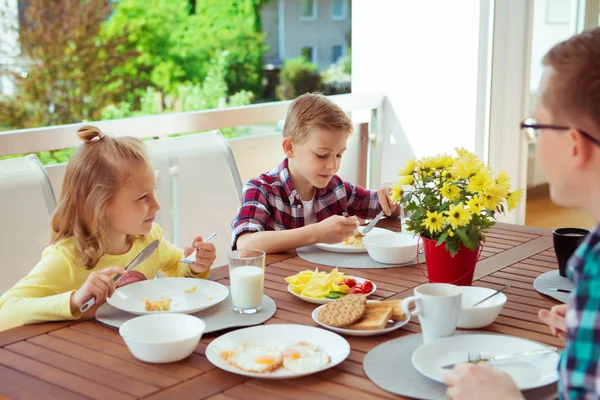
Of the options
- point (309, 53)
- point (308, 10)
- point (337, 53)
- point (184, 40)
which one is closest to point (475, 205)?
point (184, 40)

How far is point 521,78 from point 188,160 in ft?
7.55

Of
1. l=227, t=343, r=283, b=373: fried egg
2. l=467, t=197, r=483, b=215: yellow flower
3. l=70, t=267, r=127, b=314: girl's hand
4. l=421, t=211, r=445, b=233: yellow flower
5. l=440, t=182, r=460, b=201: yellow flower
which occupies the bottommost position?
l=227, t=343, r=283, b=373: fried egg

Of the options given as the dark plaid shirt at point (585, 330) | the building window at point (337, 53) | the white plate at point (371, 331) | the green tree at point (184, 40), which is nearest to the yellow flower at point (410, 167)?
the white plate at point (371, 331)

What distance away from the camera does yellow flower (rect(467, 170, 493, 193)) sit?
1.65 metres

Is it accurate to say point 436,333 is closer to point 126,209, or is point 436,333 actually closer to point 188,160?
point 126,209

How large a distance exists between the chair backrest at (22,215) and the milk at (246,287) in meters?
0.78

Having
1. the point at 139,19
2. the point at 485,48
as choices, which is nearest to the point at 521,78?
the point at 485,48

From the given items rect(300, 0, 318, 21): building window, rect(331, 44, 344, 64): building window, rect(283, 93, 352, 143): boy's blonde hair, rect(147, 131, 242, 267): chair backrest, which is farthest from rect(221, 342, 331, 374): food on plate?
rect(300, 0, 318, 21): building window

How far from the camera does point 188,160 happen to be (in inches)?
102

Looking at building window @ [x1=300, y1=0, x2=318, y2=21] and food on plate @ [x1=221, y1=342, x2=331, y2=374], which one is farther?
building window @ [x1=300, y1=0, x2=318, y2=21]

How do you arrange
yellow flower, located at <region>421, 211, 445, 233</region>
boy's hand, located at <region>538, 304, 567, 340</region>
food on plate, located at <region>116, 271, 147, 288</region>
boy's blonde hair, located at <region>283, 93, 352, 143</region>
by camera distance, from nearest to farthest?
boy's hand, located at <region>538, 304, 567, 340</region>
yellow flower, located at <region>421, 211, 445, 233</region>
food on plate, located at <region>116, 271, 147, 288</region>
boy's blonde hair, located at <region>283, 93, 352, 143</region>

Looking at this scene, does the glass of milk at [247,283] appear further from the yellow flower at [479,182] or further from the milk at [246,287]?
the yellow flower at [479,182]

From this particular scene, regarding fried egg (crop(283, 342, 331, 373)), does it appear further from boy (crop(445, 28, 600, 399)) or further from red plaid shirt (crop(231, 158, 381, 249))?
red plaid shirt (crop(231, 158, 381, 249))

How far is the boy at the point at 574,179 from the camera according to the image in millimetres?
1023
